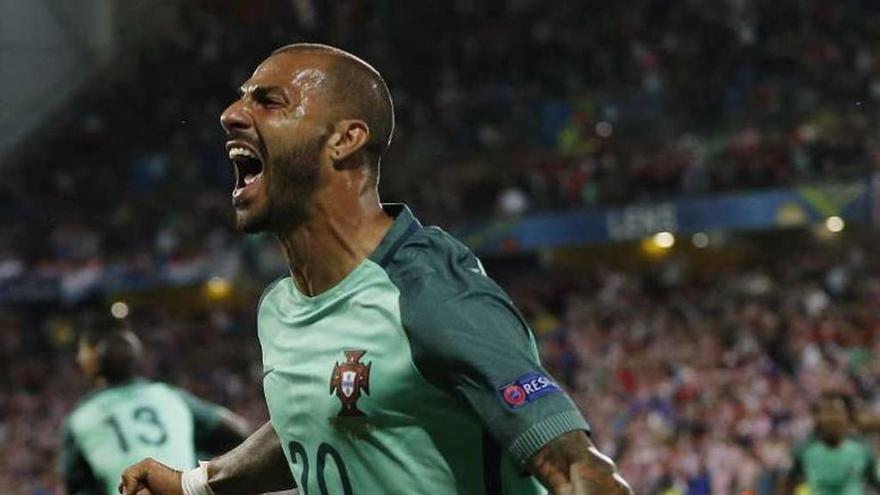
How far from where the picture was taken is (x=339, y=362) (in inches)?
125

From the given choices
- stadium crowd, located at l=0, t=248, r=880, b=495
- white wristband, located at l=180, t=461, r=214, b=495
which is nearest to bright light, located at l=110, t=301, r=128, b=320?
stadium crowd, located at l=0, t=248, r=880, b=495

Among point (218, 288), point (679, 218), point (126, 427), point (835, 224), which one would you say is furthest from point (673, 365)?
point (218, 288)

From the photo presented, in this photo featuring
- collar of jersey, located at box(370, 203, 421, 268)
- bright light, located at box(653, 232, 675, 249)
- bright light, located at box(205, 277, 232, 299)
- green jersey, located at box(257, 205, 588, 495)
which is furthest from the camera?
bright light, located at box(205, 277, 232, 299)

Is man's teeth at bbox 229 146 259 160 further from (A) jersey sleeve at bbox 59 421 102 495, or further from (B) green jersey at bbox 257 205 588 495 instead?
(A) jersey sleeve at bbox 59 421 102 495

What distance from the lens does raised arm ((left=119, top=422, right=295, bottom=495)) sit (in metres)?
3.70

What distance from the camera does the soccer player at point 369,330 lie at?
291 centimetres

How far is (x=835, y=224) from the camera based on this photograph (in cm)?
2055

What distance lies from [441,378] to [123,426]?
403 cm

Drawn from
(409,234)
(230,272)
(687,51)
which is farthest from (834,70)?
(409,234)

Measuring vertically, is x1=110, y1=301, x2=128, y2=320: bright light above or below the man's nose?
above

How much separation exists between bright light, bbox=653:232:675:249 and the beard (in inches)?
731

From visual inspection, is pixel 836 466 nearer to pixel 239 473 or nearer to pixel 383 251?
pixel 239 473

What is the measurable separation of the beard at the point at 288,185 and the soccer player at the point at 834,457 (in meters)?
7.17

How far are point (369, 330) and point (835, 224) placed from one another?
59.7ft
